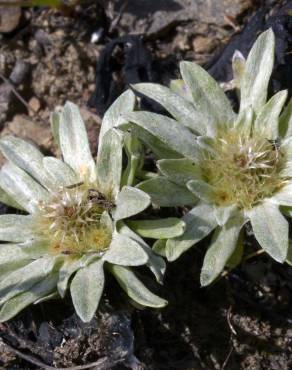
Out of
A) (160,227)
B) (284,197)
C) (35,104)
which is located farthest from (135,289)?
(35,104)

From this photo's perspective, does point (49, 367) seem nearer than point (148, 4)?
Yes


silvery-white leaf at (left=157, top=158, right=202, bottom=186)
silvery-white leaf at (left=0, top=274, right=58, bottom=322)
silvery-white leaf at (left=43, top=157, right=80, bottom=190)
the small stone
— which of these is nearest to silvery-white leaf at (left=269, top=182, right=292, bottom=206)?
silvery-white leaf at (left=157, top=158, right=202, bottom=186)

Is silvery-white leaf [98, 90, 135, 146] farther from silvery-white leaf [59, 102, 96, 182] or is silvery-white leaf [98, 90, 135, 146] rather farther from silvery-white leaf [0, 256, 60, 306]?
silvery-white leaf [0, 256, 60, 306]

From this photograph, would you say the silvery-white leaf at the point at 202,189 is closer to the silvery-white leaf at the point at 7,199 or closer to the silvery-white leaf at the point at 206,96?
the silvery-white leaf at the point at 206,96

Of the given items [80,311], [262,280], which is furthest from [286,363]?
[80,311]

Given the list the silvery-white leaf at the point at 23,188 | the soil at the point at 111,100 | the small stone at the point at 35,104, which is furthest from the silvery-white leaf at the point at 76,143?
the small stone at the point at 35,104

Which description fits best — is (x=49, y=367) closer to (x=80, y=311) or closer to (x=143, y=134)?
(x=80, y=311)
